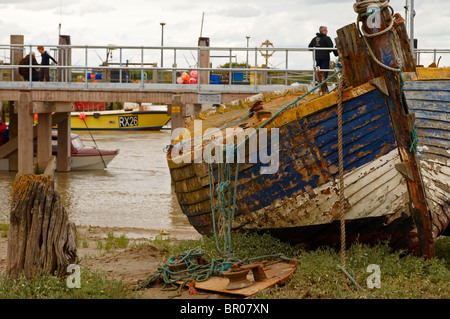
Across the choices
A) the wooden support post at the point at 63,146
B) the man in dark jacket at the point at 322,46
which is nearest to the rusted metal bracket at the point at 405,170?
the man in dark jacket at the point at 322,46

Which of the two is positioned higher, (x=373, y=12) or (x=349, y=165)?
(x=373, y=12)

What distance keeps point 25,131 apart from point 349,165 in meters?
10.9

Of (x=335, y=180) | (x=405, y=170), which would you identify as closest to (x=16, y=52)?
(x=335, y=180)

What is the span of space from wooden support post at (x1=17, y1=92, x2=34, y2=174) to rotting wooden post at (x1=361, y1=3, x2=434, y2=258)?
1110 cm

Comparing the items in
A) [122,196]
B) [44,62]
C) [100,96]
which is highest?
[44,62]

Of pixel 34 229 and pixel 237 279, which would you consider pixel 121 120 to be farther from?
pixel 237 279

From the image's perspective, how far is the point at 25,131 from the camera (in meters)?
16.1

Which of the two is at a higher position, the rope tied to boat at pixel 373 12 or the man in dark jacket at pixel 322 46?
the man in dark jacket at pixel 322 46

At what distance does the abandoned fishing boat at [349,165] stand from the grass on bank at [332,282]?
34 cm

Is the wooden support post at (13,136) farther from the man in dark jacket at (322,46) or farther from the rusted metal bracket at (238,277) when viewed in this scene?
the rusted metal bracket at (238,277)

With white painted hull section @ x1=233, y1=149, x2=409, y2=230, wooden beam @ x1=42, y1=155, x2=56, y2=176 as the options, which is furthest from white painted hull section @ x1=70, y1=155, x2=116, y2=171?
white painted hull section @ x1=233, y1=149, x2=409, y2=230

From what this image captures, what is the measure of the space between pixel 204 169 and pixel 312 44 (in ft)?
27.2

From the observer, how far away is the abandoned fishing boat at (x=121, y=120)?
116 ft

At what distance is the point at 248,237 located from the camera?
306 inches
